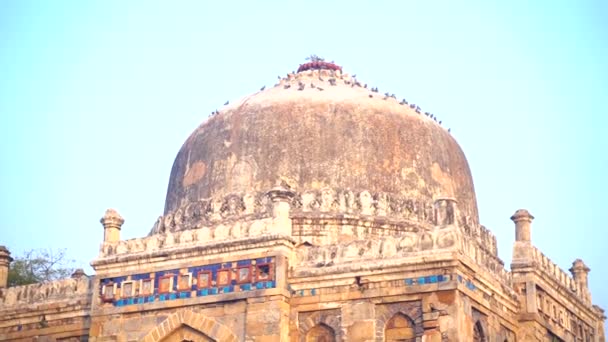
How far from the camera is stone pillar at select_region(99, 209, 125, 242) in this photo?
65.7 ft

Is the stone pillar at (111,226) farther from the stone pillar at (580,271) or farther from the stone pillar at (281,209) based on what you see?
the stone pillar at (580,271)

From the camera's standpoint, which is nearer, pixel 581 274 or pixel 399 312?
pixel 399 312

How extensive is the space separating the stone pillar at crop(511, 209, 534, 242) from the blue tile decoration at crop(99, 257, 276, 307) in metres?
5.05

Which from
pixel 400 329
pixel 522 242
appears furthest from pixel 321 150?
pixel 400 329

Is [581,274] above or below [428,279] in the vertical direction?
above

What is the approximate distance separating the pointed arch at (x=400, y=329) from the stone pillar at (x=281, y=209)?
7.73 feet

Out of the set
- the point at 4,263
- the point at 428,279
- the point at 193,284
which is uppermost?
the point at 4,263

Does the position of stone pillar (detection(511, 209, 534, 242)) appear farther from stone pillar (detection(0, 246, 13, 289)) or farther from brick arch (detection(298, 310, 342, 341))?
stone pillar (detection(0, 246, 13, 289))

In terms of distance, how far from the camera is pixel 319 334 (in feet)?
59.1

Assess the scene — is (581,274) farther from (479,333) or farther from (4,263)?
(4,263)

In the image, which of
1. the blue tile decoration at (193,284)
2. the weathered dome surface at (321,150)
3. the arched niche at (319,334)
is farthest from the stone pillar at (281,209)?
the weathered dome surface at (321,150)

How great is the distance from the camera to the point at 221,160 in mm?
21734

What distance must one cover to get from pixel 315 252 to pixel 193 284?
2248mm

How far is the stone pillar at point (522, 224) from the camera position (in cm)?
2014
